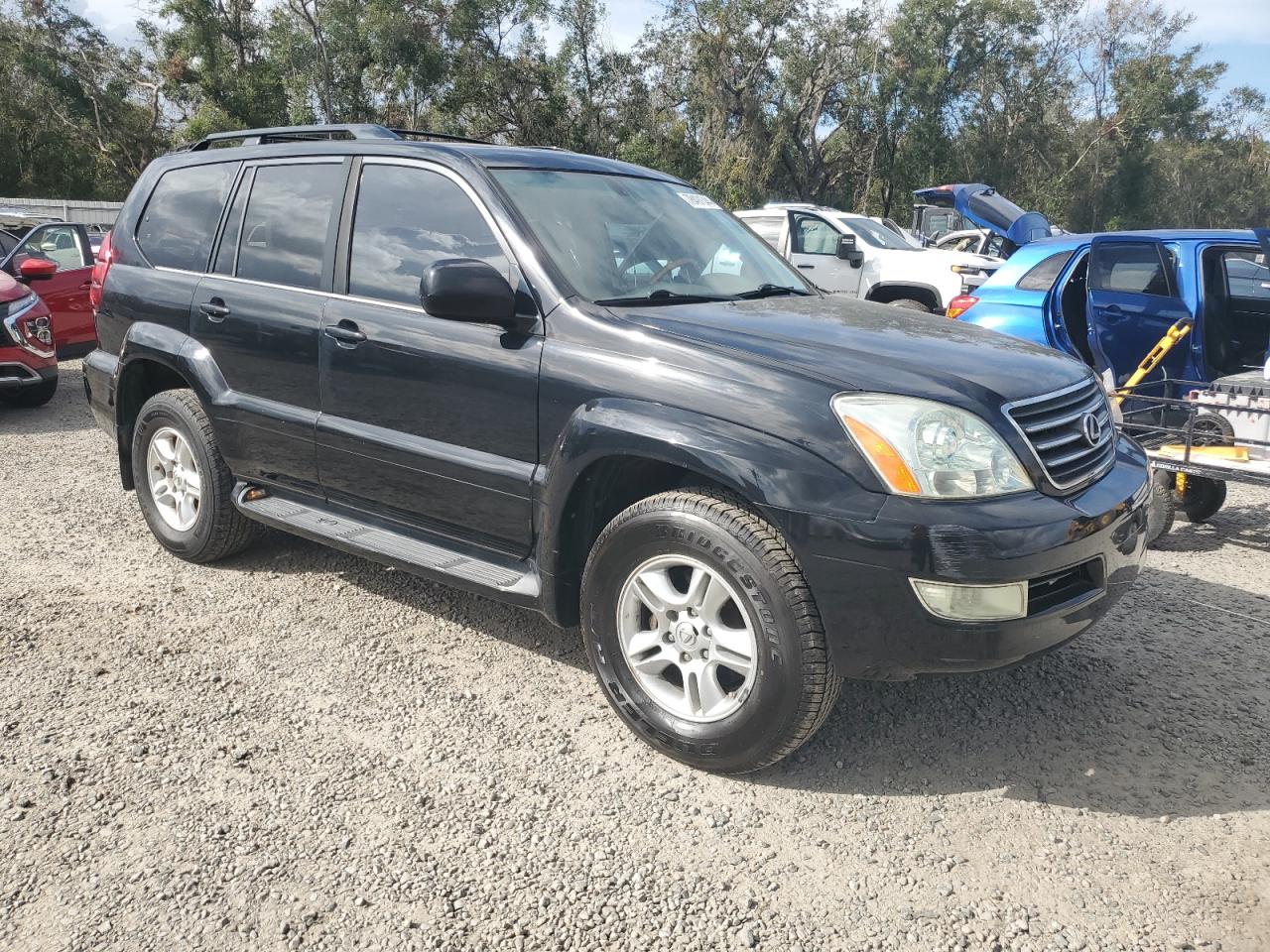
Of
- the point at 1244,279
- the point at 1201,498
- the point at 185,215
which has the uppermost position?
the point at 185,215

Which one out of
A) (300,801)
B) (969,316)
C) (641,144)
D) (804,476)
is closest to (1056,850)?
(804,476)

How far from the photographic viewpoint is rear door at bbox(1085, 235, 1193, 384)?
6418mm

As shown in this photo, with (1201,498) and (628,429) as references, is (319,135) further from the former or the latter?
(1201,498)

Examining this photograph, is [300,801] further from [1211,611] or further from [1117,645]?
[1211,611]

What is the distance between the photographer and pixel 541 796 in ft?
9.42

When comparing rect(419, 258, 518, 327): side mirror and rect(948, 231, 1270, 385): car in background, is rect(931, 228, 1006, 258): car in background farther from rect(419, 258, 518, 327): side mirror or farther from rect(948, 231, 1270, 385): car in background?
rect(419, 258, 518, 327): side mirror

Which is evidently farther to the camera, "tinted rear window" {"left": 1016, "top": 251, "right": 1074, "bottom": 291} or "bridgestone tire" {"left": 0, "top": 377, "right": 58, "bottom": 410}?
"bridgestone tire" {"left": 0, "top": 377, "right": 58, "bottom": 410}

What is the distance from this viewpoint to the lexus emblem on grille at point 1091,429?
10.0 ft

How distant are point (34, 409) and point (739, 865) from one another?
8.25 m

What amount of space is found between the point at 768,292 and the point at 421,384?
135 cm

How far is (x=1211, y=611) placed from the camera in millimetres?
4422

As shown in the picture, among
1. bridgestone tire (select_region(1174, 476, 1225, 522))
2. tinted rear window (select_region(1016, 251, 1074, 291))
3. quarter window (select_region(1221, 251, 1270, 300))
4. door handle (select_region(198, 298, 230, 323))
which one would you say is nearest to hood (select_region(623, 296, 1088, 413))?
door handle (select_region(198, 298, 230, 323))

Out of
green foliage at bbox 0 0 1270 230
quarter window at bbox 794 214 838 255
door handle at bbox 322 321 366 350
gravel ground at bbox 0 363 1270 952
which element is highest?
green foliage at bbox 0 0 1270 230

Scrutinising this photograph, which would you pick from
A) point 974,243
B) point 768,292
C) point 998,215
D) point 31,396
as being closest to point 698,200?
point 768,292
